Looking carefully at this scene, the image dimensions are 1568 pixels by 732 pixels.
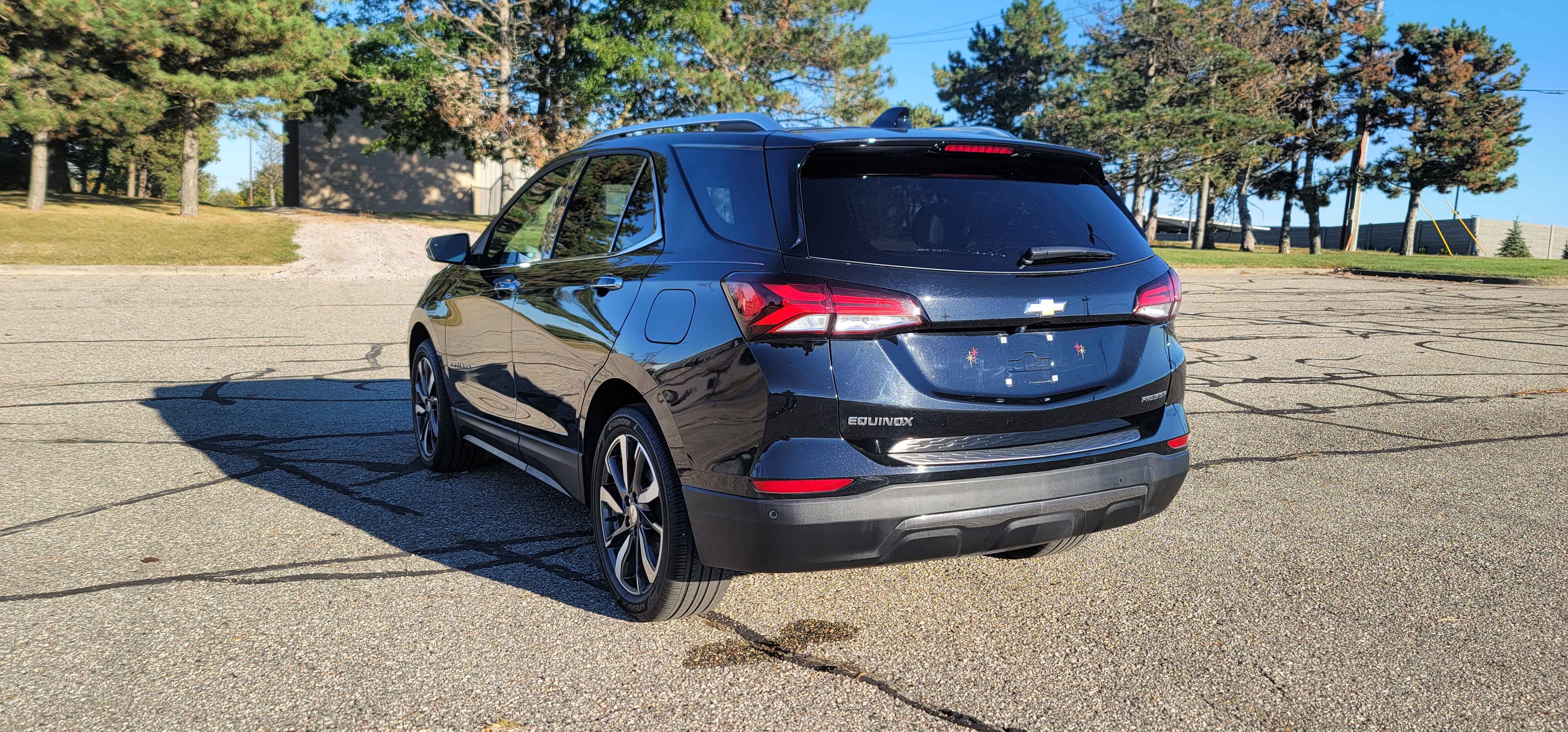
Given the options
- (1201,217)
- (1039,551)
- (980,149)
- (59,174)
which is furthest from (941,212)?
(1201,217)

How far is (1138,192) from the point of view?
51.0m

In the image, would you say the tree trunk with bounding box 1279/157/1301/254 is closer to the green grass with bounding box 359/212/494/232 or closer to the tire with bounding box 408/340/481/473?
the green grass with bounding box 359/212/494/232

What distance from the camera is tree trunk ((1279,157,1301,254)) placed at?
5597cm

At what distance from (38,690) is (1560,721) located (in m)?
4.26

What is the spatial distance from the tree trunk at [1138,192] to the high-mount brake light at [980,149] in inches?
1597

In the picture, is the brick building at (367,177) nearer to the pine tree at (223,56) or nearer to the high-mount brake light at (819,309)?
the pine tree at (223,56)

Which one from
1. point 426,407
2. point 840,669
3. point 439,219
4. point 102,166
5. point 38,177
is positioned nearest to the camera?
point 840,669

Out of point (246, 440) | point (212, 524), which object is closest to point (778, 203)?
point (212, 524)

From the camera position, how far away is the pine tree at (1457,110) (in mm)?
49625

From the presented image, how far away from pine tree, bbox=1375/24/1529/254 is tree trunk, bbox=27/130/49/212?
53.1 meters

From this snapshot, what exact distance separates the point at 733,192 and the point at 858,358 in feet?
2.55

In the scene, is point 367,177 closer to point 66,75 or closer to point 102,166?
point 66,75

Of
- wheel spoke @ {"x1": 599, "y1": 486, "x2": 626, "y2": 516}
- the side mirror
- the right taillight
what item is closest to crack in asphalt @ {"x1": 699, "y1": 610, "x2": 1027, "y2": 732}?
wheel spoke @ {"x1": 599, "y1": 486, "x2": 626, "y2": 516}

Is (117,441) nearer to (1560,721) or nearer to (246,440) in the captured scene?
(246,440)
